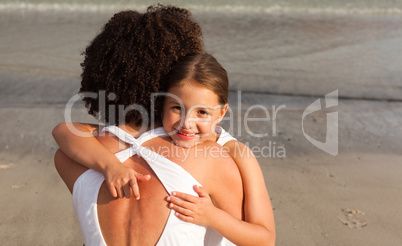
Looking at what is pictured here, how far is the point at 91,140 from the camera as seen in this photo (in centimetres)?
188

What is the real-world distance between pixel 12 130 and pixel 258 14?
317 inches

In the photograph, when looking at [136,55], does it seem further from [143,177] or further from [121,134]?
[143,177]

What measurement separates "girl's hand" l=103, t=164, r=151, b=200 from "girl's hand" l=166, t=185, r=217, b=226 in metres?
0.12

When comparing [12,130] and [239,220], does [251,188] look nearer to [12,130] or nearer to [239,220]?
[239,220]

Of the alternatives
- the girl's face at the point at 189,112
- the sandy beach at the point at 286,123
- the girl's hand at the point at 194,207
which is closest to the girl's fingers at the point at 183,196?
the girl's hand at the point at 194,207

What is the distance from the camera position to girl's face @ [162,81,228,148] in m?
1.89

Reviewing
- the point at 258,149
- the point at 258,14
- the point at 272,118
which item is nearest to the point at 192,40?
the point at 258,149

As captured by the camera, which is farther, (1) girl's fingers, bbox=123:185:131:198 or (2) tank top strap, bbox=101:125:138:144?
(2) tank top strap, bbox=101:125:138:144

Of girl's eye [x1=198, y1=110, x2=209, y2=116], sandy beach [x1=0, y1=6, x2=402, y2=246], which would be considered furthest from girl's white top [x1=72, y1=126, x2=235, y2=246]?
sandy beach [x1=0, y1=6, x2=402, y2=246]

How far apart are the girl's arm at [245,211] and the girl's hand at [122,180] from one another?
0.41ft

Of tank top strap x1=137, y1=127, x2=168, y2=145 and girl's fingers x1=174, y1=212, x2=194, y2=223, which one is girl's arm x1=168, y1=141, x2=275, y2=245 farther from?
tank top strap x1=137, y1=127, x2=168, y2=145

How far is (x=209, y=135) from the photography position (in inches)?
79.1

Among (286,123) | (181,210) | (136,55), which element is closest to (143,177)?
(181,210)

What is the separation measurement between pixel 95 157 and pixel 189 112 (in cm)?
40
